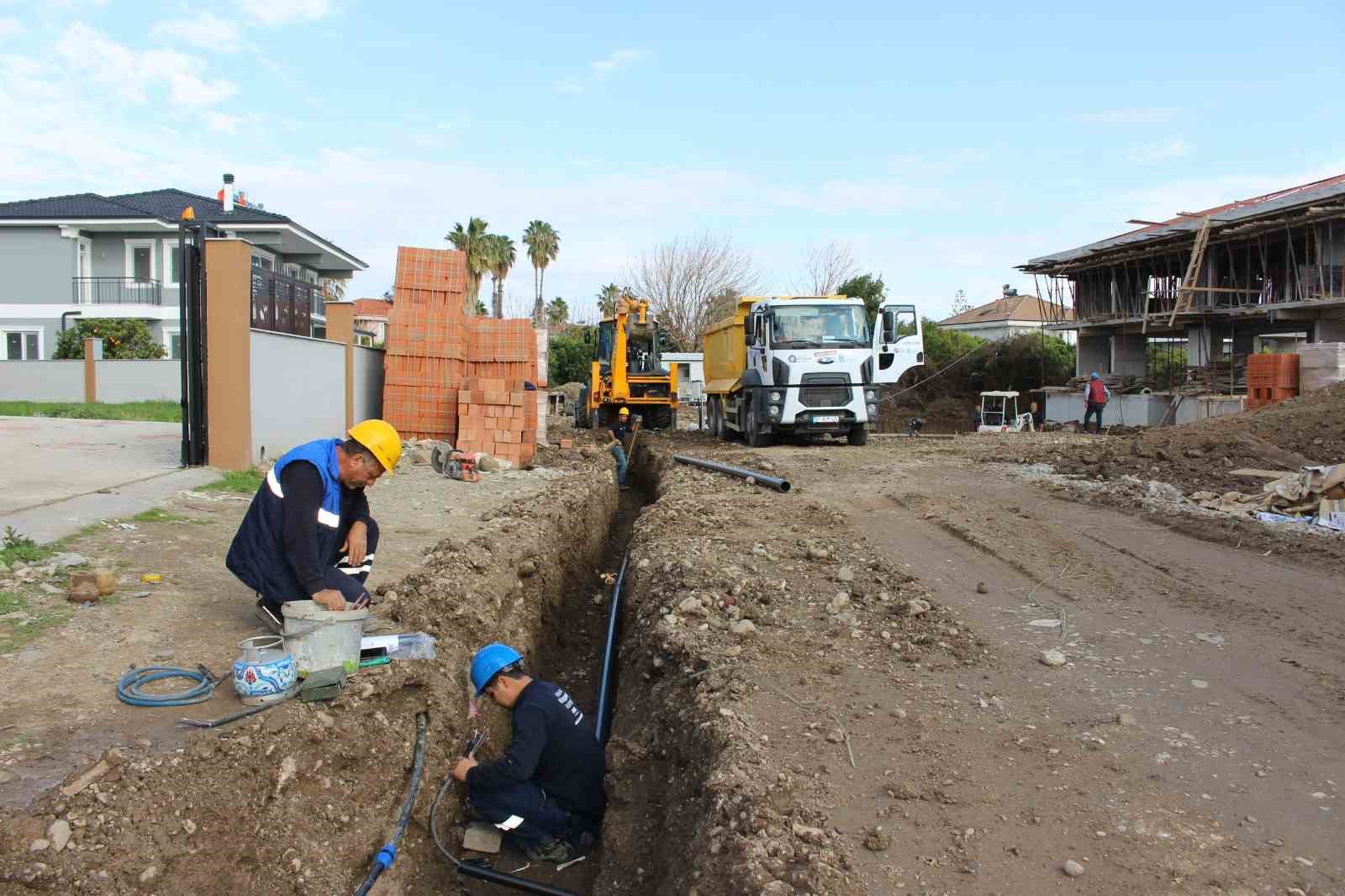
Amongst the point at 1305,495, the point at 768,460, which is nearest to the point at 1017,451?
the point at 768,460

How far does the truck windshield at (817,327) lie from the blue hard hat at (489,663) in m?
12.9

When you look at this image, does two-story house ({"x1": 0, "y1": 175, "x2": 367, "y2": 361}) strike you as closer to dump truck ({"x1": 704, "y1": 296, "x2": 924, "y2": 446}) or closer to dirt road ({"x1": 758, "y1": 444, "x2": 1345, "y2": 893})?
dump truck ({"x1": 704, "y1": 296, "x2": 924, "y2": 446})

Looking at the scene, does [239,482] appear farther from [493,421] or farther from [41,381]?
[41,381]

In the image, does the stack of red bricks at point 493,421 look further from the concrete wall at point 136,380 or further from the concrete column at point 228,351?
the concrete wall at point 136,380

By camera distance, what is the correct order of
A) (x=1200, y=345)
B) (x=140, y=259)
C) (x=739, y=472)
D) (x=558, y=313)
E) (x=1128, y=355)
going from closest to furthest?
(x=739, y=472)
(x=1200, y=345)
(x=140, y=259)
(x=1128, y=355)
(x=558, y=313)

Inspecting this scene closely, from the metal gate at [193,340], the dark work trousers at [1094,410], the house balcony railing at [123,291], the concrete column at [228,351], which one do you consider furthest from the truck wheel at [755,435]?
the house balcony railing at [123,291]

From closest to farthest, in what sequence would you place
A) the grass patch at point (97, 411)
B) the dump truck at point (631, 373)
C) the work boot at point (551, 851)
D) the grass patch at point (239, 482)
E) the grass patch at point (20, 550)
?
the work boot at point (551, 851)
the grass patch at point (20, 550)
the grass patch at point (239, 482)
the grass patch at point (97, 411)
the dump truck at point (631, 373)

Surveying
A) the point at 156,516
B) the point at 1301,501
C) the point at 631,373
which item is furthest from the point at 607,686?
the point at 631,373

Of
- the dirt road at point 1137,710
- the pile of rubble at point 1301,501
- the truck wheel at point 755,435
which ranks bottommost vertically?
the dirt road at point 1137,710

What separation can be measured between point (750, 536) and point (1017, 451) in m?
9.30

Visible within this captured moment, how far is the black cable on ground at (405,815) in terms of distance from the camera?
430cm

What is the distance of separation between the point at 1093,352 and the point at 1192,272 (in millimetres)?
7696

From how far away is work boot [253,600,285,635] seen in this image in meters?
5.08

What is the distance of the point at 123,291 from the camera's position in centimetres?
3091
